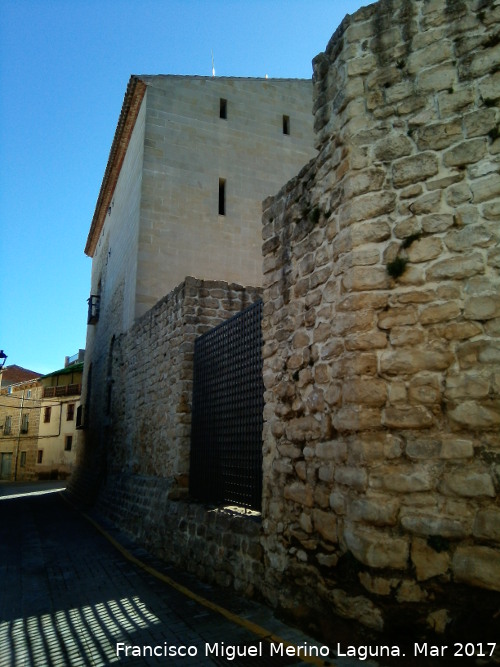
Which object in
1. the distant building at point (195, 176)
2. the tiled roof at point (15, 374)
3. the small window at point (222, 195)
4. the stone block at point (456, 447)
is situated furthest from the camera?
the tiled roof at point (15, 374)

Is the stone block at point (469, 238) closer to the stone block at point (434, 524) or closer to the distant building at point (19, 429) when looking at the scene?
the stone block at point (434, 524)

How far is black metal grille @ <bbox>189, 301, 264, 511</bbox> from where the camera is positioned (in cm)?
542

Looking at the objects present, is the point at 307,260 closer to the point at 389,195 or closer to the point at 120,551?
the point at 389,195

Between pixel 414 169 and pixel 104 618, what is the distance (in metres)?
4.67

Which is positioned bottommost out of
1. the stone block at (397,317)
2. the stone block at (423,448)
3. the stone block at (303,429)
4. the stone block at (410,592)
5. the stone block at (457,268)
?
the stone block at (410,592)

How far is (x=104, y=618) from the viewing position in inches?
173

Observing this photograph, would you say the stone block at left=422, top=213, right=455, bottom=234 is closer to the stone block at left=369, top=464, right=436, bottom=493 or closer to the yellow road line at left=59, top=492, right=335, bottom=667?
the stone block at left=369, top=464, right=436, bottom=493

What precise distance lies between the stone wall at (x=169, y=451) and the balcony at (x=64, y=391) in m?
22.1

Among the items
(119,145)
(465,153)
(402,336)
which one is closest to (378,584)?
(402,336)

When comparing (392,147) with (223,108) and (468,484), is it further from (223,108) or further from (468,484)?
(223,108)

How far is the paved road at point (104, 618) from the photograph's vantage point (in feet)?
11.8

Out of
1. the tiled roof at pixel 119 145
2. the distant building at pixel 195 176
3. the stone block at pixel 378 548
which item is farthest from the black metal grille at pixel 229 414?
the tiled roof at pixel 119 145

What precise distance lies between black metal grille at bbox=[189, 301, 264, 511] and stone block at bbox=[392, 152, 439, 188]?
242cm

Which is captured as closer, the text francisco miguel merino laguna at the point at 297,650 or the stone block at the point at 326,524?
the text francisco miguel merino laguna at the point at 297,650
